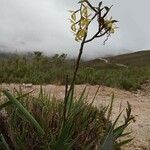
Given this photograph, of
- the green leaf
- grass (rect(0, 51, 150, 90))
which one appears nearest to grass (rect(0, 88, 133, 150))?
the green leaf

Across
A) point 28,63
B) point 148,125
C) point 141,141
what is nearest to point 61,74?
point 28,63

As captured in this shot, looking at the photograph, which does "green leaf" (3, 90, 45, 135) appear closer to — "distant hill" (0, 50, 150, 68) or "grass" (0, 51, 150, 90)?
"distant hill" (0, 50, 150, 68)

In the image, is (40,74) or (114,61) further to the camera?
(40,74)

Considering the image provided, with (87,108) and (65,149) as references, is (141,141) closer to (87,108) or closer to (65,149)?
(87,108)

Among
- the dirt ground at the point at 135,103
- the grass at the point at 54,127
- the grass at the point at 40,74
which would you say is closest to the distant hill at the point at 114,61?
the grass at the point at 40,74

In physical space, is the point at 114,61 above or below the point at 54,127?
above

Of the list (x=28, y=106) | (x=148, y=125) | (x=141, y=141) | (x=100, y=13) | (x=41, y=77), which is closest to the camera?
(x=100, y=13)

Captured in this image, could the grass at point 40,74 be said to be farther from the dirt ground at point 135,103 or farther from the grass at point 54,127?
the grass at point 54,127

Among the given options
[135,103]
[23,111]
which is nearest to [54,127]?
[23,111]

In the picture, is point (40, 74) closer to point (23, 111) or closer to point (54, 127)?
point (54, 127)
